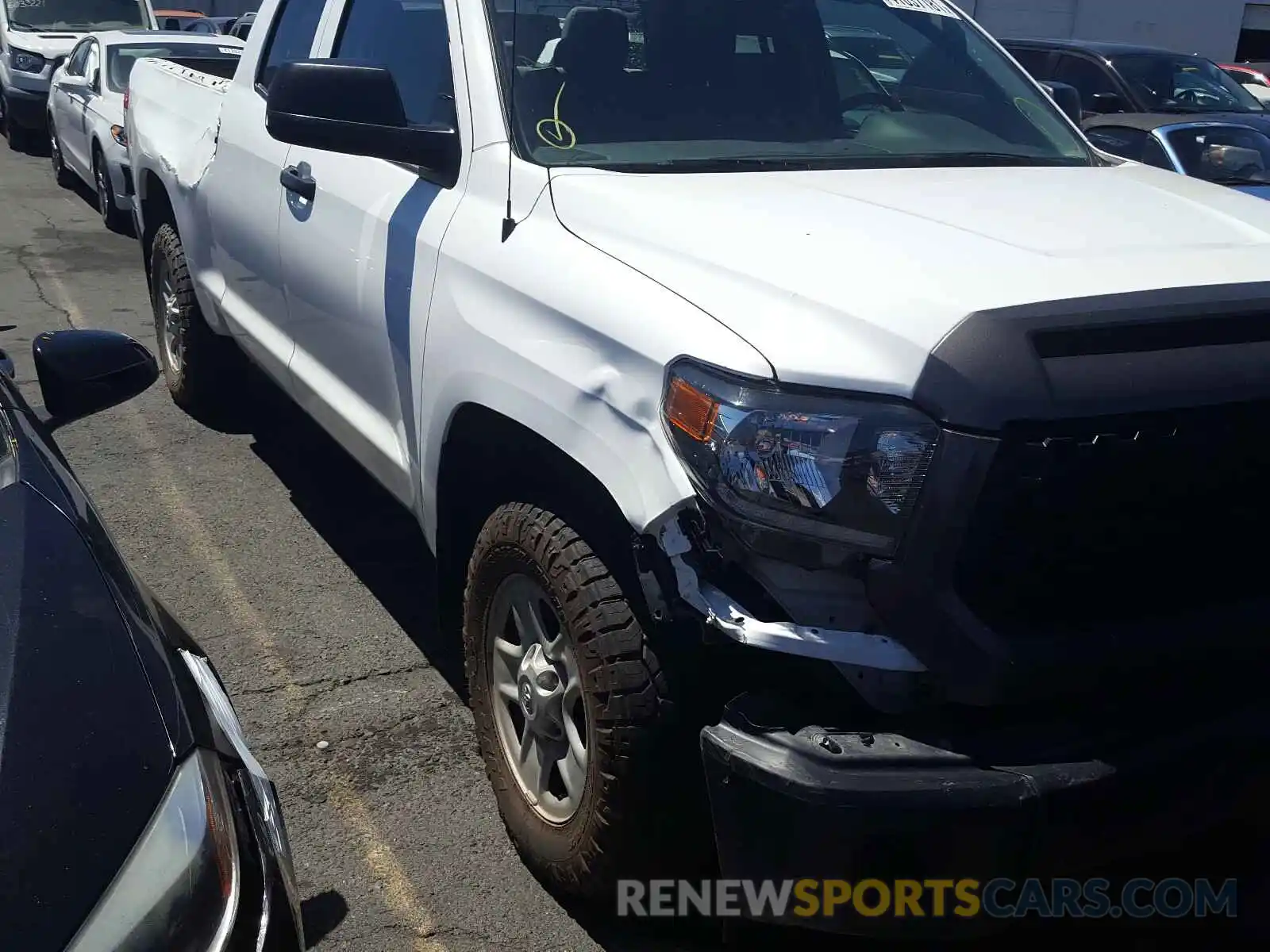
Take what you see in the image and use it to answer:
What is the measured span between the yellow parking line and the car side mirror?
5.04ft

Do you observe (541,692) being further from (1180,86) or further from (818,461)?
(1180,86)

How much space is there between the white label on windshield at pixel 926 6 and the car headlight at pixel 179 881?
3.04 m

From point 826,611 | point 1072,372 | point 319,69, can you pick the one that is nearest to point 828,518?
point 826,611

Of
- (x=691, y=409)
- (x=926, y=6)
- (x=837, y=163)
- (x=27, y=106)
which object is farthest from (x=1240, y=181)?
(x=27, y=106)

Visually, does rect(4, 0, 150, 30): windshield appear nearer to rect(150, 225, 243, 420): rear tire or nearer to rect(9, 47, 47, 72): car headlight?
rect(9, 47, 47, 72): car headlight

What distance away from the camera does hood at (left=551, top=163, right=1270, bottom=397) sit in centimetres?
218

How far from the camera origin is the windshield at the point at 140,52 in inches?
448

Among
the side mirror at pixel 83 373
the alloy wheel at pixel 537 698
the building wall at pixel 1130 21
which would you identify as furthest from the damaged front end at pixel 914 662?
the building wall at pixel 1130 21

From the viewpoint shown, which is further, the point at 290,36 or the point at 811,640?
the point at 290,36

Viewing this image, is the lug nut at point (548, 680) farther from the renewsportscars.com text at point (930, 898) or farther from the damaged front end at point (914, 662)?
the damaged front end at point (914, 662)

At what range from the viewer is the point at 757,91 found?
3.39m

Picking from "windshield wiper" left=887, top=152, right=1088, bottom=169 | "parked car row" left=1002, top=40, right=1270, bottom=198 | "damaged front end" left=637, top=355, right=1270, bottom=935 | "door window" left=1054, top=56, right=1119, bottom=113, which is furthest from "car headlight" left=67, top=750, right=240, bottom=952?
"door window" left=1054, top=56, right=1119, bottom=113

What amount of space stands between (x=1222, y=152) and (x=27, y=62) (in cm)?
1357

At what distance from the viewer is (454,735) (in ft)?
11.8
